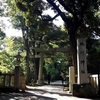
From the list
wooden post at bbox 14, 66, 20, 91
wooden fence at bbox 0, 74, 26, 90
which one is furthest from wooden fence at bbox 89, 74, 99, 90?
wooden post at bbox 14, 66, 20, 91

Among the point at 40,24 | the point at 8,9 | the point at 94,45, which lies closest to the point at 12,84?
the point at 40,24

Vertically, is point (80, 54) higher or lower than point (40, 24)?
lower

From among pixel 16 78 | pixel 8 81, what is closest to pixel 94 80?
pixel 16 78

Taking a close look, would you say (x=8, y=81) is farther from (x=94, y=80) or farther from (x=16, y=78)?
(x=94, y=80)

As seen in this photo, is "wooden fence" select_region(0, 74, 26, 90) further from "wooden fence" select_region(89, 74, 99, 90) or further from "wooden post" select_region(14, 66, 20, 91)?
"wooden fence" select_region(89, 74, 99, 90)

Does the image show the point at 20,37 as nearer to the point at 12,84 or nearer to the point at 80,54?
the point at 12,84

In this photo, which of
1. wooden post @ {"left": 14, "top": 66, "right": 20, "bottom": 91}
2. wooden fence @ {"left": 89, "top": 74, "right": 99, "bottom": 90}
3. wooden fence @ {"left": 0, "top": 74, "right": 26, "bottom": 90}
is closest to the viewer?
wooden fence @ {"left": 89, "top": 74, "right": 99, "bottom": 90}

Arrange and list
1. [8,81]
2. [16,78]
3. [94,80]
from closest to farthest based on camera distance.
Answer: [94,80], [16,78], [8,81]

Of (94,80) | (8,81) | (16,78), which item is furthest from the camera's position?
(8,81)

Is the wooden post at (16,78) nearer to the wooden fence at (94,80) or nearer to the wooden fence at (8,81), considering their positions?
the wooden fence at (8,81)

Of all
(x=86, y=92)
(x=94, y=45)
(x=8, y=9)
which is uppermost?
(x=8, y=9)

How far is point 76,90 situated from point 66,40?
13.9 m

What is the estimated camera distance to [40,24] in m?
14.4

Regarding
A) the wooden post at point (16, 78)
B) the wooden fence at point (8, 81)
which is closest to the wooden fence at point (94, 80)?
the wooden fence at point (8, 81)
